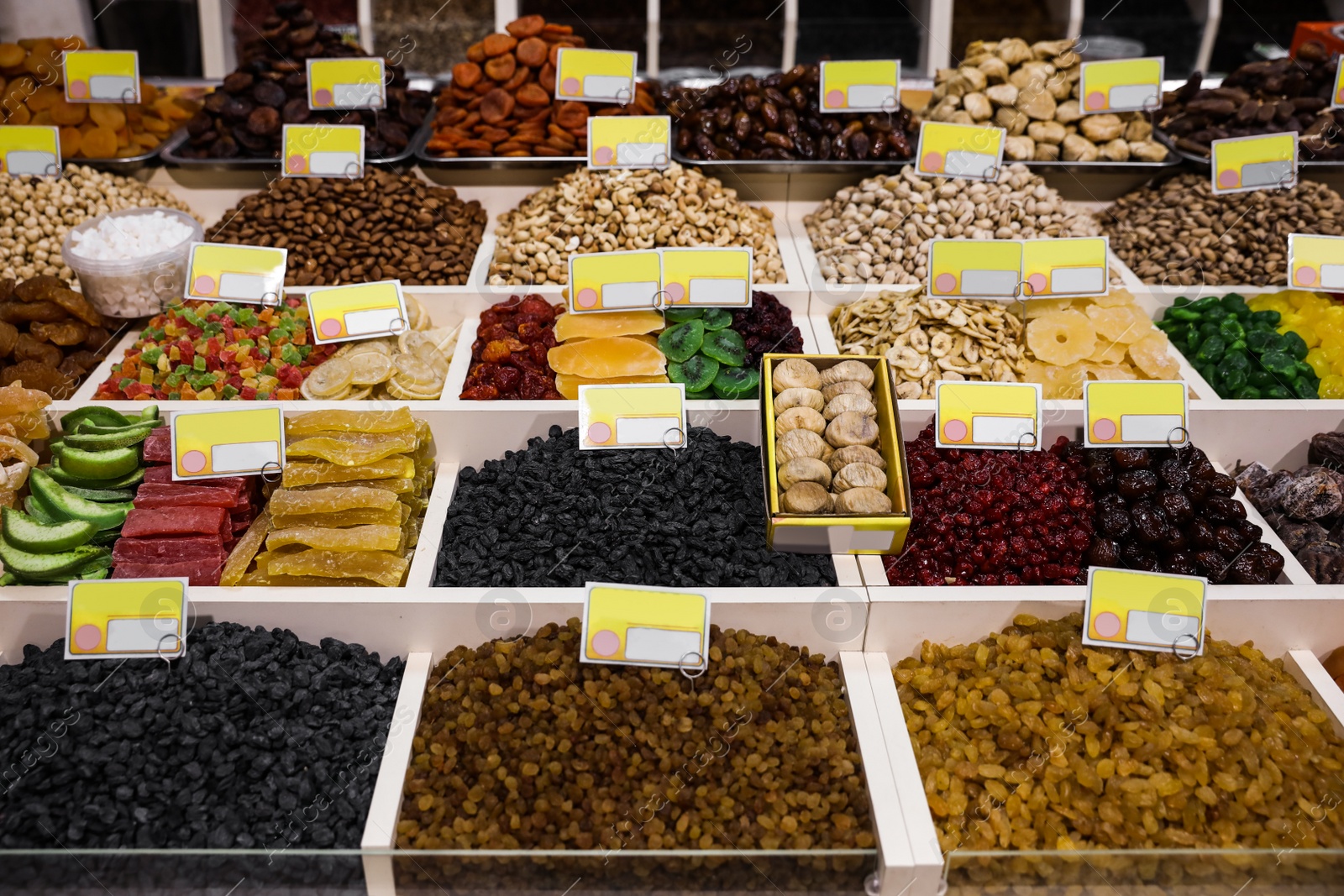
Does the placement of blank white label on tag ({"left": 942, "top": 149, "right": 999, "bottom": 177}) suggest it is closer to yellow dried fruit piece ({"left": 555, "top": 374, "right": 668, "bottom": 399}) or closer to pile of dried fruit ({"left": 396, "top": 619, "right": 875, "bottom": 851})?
yellow dried fruit piece ({"left": 555, "top": 374, "right": 668, "bottom": 399})

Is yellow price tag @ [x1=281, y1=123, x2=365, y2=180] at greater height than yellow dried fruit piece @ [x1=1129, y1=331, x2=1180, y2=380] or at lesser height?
greater

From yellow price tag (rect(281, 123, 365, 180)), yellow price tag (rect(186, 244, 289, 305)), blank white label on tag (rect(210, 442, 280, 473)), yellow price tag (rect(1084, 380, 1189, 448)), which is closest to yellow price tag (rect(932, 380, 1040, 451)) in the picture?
yellow price tag (rect(1084, 380, 1189, 448))

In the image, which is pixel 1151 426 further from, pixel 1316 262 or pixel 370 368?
pixel 370 368

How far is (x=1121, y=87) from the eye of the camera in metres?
3.40

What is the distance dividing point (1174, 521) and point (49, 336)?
2.91 metres

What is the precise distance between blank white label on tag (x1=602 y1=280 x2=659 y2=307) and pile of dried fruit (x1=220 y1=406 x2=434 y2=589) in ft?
2.12

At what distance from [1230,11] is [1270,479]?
3128 mm

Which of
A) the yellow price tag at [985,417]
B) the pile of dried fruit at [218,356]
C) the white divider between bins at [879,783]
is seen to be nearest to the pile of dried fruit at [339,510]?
the pile of dried fruit at [218,356]

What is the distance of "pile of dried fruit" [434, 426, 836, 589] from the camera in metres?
2.15

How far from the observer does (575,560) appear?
7.13ft

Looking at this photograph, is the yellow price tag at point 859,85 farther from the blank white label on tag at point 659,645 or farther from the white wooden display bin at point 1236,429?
the blank white label on tag at point 659,645

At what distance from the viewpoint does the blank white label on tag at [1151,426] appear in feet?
7.86

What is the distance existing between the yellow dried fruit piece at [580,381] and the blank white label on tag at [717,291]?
0.27 metres

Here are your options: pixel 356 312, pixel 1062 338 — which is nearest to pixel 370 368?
Result: pixel 356 312
